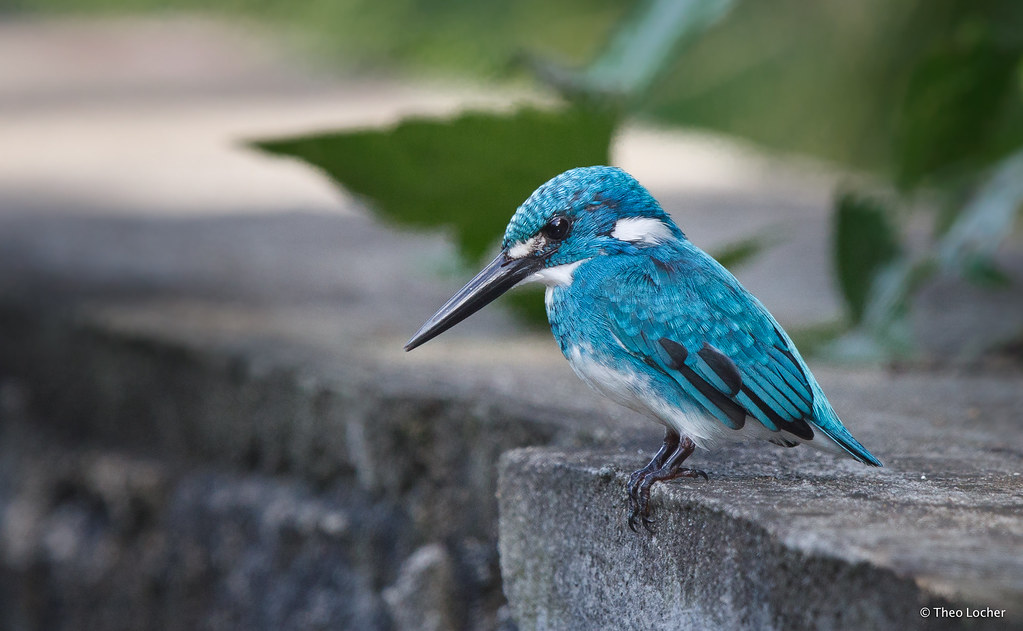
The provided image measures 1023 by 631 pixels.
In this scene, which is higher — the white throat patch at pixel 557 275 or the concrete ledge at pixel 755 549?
the white throat patch at pixel 557 275

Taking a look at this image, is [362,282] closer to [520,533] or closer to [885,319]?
[885,319]

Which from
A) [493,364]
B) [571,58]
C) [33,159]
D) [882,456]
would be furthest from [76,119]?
[882,456]

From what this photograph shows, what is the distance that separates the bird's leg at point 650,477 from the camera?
133 cm

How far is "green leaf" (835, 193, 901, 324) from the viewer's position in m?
2.21

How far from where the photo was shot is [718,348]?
134 cm

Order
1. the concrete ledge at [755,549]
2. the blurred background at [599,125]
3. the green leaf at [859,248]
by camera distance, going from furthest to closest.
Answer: the green leaf at [859,248] < the blurred background at [599,125] < the concrete ledge at [755,549]

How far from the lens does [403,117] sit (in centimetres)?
192

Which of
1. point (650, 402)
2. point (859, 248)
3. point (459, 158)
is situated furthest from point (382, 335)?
point (650, 402)

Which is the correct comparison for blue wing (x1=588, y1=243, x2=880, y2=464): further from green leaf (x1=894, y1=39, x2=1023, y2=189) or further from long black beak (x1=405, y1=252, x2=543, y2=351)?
green leaf (x1=894, y1=39, x2=1023, y2=189)

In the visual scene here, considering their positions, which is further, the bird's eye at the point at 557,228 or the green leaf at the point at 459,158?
the green leaf at the point at 459,158

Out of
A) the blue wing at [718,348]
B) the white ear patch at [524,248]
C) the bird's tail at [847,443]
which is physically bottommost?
the bird's tail at [847,443]

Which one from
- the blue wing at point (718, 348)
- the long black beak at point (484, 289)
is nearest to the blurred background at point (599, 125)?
the long black beak at point (484, 289)

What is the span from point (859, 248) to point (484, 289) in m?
1.00

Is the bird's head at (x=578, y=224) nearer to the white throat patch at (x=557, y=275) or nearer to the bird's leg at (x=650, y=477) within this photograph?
the white throat patch at (x=557, y=275)
